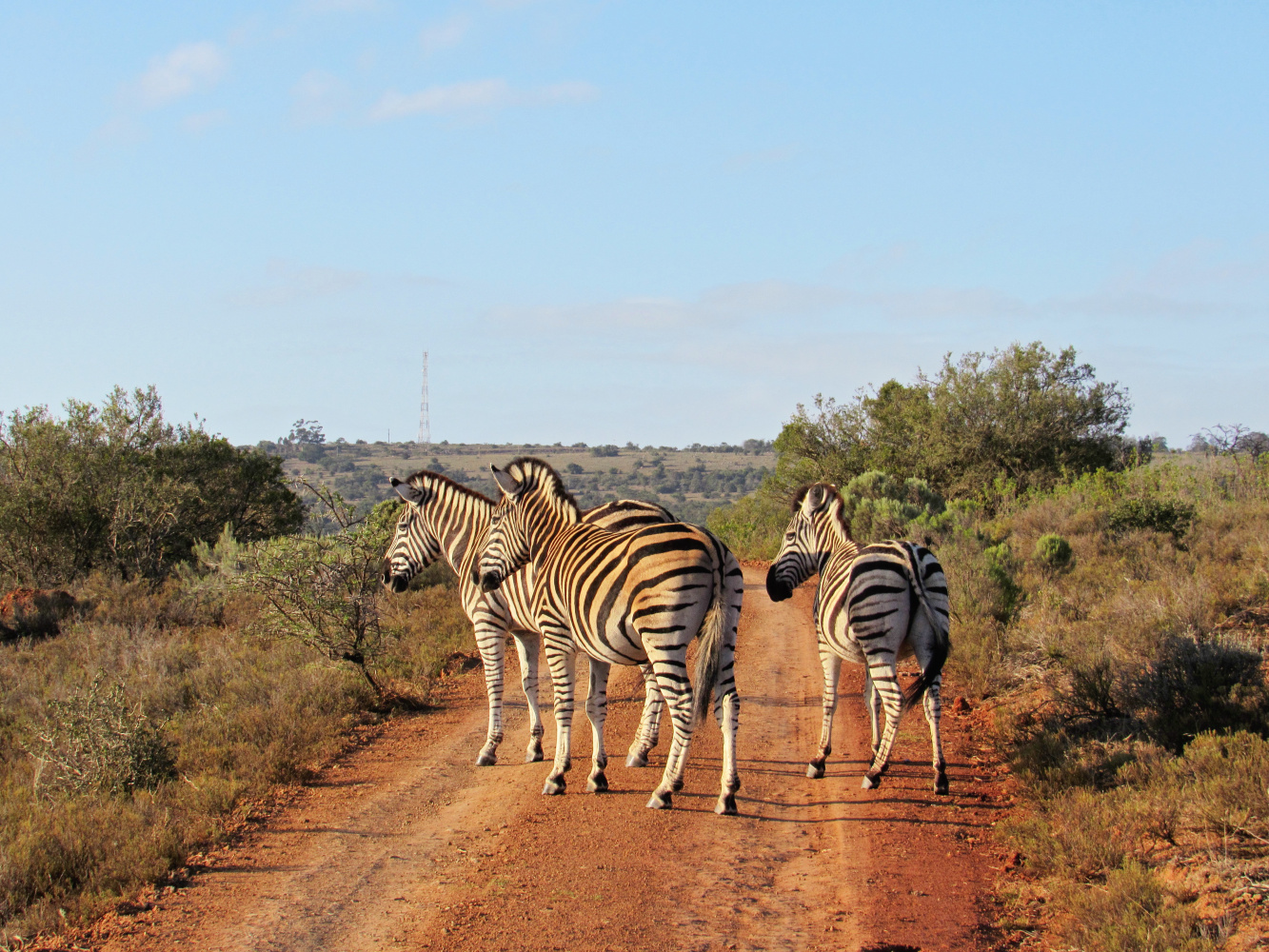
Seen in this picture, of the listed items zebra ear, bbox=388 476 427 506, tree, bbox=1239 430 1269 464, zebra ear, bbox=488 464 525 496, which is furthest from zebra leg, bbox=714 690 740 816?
tree, bbox=1239 430 1269 464

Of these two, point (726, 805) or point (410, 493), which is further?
point (410, 493)

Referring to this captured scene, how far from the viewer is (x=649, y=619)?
7.02m

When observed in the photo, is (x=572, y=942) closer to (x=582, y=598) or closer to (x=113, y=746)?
(x=582, y=598)

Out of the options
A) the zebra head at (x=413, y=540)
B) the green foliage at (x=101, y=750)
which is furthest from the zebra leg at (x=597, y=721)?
the green foliage at (x=101, y=750)

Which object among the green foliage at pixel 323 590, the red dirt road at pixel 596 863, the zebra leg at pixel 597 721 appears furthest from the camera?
the green foliage at pixel 323 590

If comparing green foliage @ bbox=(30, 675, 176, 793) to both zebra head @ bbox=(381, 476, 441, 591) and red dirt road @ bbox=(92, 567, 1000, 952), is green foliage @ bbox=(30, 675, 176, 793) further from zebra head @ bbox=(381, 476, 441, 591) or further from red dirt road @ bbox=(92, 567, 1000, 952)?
zebra head @ bbox=(381, 476, 441, 591)

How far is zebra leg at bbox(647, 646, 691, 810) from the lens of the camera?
277 inches

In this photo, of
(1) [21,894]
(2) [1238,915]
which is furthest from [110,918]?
(2) [1238,915]

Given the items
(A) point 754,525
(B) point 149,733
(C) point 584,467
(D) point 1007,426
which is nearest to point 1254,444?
(D) point 1007,426

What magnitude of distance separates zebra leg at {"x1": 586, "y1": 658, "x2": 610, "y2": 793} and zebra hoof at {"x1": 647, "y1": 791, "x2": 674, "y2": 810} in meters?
0.55

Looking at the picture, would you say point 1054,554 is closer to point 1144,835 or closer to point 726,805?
point 1144,835

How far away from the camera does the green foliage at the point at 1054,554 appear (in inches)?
626

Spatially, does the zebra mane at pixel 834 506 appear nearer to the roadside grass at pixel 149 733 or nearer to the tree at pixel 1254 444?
the roadside grass at pixel 149 733

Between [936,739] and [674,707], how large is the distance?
224cm
